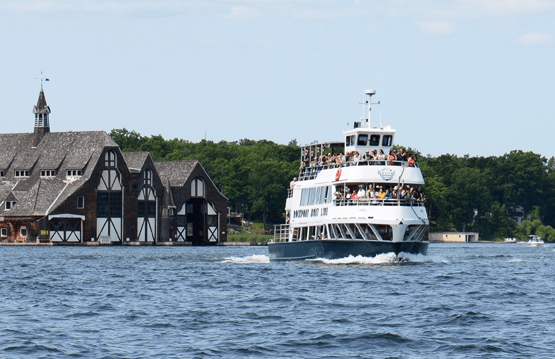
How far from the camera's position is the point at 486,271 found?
185 feet

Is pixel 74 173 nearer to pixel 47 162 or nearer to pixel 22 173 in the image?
pixel 47 162

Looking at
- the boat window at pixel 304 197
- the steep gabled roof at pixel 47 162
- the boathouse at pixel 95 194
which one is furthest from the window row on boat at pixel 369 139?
the steep gabled roof at pixel 47 162

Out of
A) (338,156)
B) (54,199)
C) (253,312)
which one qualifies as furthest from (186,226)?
(253,312)

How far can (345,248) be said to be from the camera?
178 ft

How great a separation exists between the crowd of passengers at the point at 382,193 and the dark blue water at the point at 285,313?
347 cm

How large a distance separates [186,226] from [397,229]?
273 ft

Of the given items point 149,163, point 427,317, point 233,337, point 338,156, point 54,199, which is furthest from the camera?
point 149,163

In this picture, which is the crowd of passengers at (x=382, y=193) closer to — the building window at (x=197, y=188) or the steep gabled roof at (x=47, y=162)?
the steep gabled roof at (x=47, y=162)

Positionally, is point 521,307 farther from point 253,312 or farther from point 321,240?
point 321,240

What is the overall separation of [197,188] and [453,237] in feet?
218

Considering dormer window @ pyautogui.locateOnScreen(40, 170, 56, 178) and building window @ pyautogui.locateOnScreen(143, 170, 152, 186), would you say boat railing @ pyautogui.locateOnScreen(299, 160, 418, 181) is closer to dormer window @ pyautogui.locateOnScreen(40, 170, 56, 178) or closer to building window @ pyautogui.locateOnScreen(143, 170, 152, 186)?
building window @ pyautogui.locateOnScreen(143, 170, 152, 186)

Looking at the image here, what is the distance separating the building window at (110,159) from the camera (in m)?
122

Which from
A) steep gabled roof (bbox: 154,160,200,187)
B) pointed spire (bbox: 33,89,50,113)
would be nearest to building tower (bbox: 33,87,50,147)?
pointed spire (bbox: 33,89,50,113)

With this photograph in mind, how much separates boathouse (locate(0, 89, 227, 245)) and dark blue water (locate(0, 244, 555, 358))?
64.8 m
